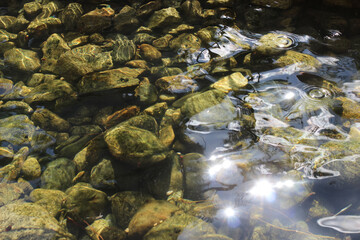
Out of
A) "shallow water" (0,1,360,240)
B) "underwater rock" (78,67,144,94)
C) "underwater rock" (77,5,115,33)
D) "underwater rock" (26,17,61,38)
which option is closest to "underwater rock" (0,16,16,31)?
"underwater rock" (26,17,61,38)

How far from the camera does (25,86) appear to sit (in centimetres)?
445

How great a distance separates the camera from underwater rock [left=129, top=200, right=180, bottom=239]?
8.54ft

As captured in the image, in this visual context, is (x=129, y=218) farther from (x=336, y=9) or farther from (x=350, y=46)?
(x=336, y=9)

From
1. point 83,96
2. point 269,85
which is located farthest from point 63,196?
point 269,85

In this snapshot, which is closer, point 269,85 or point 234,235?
point 234,235

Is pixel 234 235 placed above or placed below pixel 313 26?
below

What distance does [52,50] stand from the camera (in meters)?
5.01

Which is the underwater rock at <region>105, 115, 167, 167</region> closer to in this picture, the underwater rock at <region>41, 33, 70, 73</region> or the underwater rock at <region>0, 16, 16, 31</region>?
the underwater rock at <region>41, 33, 70, 73</region>

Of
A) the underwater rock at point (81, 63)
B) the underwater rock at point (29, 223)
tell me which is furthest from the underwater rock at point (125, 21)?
the underwater rock at point (29, 223)

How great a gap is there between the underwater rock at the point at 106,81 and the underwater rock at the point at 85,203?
1.78 meters

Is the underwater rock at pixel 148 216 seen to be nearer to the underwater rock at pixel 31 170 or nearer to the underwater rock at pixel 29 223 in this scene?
the underwater rock at pixel 29 223

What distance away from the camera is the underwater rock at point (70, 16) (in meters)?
5.62

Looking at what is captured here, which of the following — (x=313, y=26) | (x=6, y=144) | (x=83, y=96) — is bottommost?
(x=6, y=144)

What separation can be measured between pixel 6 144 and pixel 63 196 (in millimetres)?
1425
